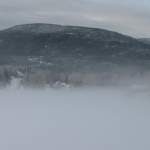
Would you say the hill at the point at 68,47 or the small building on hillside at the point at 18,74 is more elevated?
the hill at the point at 68,47

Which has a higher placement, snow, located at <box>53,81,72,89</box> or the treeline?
the treeline

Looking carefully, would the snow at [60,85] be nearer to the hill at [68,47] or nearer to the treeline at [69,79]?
the treeline at [69,79]

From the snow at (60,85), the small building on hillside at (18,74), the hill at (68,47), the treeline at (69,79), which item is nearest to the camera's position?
the treeline at (69,79)

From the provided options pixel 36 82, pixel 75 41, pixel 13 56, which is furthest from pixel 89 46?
pixel 36 82

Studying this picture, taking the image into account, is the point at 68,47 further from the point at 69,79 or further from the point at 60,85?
the point at 60,85

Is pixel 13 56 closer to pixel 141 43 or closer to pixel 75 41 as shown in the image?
pixel 75 41

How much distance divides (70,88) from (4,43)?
30.0 m

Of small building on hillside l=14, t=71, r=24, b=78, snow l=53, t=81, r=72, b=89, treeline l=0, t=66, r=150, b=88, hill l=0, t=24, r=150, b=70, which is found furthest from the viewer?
hill l=0, t=24, r=150, b=70

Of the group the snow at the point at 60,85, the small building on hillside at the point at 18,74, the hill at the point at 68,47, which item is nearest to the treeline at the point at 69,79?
the small building on hillside at the point at 18,74

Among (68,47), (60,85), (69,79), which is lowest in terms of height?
(60,85)

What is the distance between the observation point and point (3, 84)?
2930cm

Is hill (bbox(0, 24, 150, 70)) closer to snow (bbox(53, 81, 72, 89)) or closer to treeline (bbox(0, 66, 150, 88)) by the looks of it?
treeline (bbox(0, 66, 150, 88))

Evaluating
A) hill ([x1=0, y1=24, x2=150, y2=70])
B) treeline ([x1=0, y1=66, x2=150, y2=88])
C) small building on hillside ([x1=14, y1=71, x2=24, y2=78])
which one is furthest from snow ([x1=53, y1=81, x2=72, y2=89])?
hill ([x1=0, y1=24, x2=150, y2=70])

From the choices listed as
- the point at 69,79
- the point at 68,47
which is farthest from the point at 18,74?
the point at 68,47
